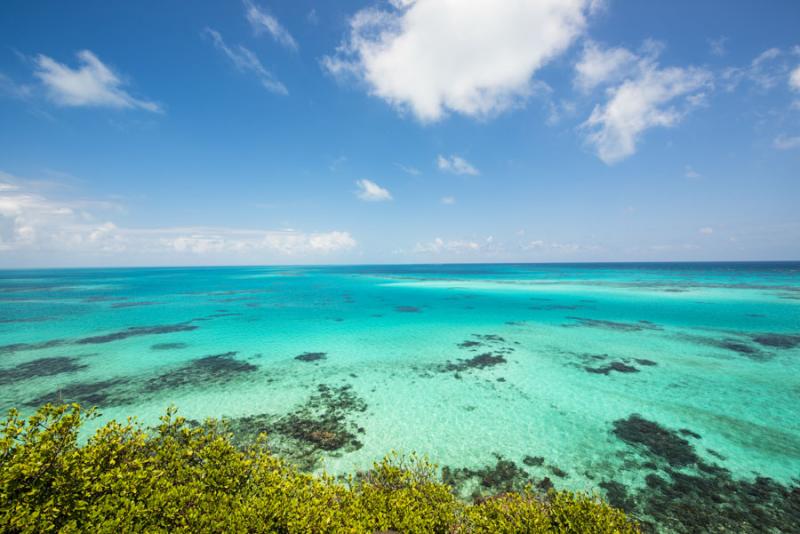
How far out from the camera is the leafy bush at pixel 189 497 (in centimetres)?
531

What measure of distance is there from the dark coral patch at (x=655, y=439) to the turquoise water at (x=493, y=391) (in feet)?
0.24

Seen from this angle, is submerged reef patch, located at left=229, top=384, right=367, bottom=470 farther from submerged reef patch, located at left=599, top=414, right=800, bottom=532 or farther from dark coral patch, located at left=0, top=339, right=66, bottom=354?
dark coral patch, located at left=0, top=339, right=66, bottom=354

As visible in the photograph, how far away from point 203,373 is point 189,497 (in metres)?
19.3

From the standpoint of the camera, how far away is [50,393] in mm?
18562

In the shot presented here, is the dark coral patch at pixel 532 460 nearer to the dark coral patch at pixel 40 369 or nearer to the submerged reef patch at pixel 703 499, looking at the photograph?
the submerged reef patch at pixel 703 499

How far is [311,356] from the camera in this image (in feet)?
85.6

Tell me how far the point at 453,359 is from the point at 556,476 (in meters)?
13.3

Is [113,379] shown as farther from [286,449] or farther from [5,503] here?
[5,503]

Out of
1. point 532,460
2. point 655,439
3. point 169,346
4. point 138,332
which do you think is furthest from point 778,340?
point 138,332

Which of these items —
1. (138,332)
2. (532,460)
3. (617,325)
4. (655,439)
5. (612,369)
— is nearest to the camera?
(532,460)

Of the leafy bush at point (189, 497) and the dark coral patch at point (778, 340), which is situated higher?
the leafy bush at point (189, 497)

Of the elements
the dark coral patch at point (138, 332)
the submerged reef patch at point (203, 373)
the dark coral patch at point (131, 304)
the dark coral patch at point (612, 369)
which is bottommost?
the dark coral patch at point (131, 304)

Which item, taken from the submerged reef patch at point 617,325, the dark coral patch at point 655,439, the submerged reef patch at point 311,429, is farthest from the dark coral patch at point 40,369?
the submerged reef patch at point 617,325

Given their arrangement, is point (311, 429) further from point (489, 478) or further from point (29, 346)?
point (29, 346)
